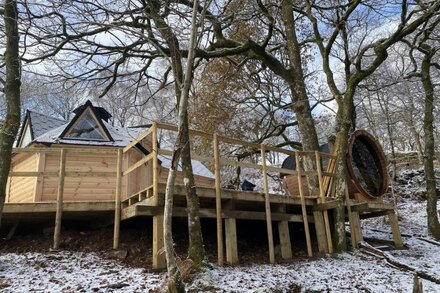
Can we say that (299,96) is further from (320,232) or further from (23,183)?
(23,183)

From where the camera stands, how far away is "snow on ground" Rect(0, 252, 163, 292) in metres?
5.26

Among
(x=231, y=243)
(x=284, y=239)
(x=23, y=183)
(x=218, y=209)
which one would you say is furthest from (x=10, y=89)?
(x=23, y=183)

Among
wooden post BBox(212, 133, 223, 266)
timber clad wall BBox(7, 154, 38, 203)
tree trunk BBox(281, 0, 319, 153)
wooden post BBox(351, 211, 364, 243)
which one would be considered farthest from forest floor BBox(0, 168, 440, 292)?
timber clad wall BBox(7, 154, 38, 203)

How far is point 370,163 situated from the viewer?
12938mm

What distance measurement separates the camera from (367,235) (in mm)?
12344

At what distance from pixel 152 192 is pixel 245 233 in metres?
3.93

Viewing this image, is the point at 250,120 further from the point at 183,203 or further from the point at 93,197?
the point at 183,203

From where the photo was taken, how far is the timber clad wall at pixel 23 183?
463 inches

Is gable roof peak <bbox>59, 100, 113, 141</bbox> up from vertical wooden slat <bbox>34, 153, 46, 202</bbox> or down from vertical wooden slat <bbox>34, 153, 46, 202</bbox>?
up

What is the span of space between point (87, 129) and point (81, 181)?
196cm

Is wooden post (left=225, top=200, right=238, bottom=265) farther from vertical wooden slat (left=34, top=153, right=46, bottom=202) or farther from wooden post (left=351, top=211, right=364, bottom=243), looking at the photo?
vertical wooden slat (left=34, top=153, right=46, bottom=202)

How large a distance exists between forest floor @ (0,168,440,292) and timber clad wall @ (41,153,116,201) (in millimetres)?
3157

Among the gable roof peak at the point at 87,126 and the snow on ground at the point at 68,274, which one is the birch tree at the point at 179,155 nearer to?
the snow on ground at the point at 68,274

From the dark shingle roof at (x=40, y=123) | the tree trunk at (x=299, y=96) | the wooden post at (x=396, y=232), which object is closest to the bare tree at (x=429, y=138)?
the wooden post at (x=396, y=232)
